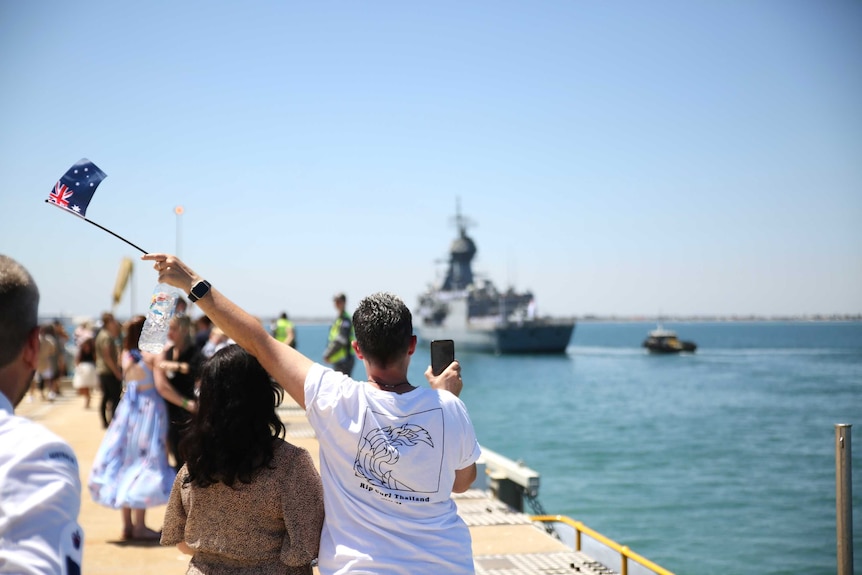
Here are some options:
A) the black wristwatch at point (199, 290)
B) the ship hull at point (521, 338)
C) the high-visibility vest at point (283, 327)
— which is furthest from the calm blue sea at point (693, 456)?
the ship hull at point (521, 338)

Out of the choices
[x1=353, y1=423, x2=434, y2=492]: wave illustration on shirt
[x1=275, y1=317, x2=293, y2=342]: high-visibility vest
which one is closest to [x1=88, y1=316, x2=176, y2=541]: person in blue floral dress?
[x1=353, y1=423, x2=434, y2=492]: wave illustration on shirt

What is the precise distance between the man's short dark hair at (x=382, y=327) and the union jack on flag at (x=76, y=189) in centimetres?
116

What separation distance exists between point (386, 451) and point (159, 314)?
132cm

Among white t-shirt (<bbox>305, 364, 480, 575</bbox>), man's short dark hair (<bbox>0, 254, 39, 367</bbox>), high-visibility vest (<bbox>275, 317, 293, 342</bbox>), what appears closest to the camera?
man's short dark hair (<bbox>0, 254, 39, 367</bbox>)

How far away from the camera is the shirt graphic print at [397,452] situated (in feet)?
8.44

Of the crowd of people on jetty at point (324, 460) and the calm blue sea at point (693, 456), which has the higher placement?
the crowd of people on jetty at point (324, 460)

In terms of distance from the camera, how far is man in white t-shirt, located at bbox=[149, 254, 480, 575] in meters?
2.56

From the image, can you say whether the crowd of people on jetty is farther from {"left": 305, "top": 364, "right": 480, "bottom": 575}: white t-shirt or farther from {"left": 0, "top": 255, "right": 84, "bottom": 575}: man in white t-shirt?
{"left": 0, "top": 255, "right": 84, "bottom": 575}: man in white t-shirt

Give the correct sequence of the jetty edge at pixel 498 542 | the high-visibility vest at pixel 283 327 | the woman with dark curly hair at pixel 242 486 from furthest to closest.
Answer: the high-visibility vest at pixel 283 327
the jetty edge at pixel 498 542
the woman with dark curly hair at pixel 242 486

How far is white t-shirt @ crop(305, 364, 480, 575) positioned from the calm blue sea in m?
12.7

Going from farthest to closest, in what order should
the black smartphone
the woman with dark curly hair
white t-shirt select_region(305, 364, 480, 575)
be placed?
the black smartphone
the woman with dark curly hair
white t-shirt select_region(305, 364, 480, 575)

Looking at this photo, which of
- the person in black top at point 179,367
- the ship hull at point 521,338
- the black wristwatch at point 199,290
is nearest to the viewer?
the black wristwatch at point 199,290

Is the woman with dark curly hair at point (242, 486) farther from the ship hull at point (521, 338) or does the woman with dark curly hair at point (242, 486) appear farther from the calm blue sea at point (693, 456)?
the ship hull at point (521, 338)

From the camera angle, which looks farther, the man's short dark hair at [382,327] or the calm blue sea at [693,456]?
the calm blue sea at [693,456]
